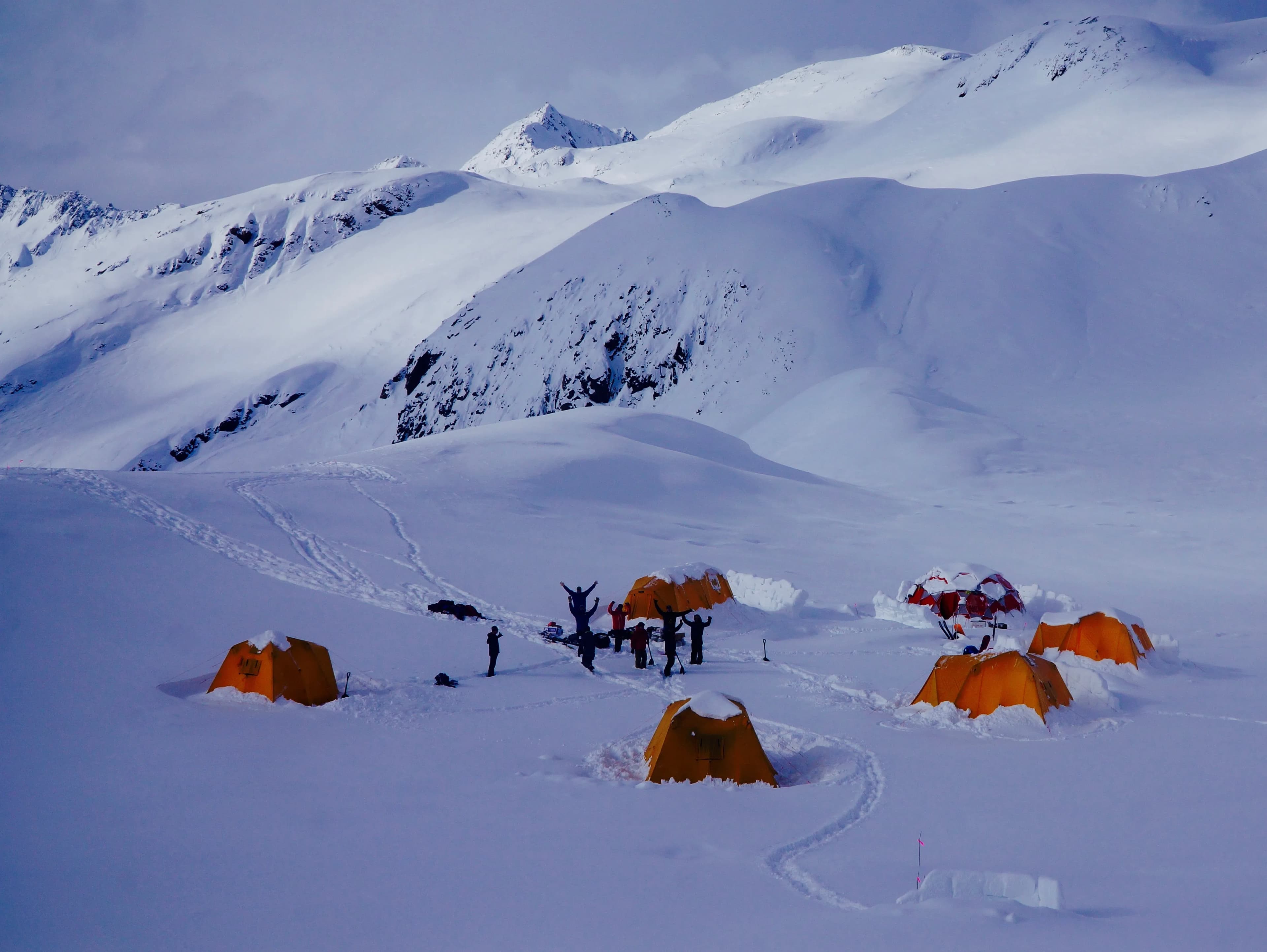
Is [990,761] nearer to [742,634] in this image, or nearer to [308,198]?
[742,634]

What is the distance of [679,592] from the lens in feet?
68.5

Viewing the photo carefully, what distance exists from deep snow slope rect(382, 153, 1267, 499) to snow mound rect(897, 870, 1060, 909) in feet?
127

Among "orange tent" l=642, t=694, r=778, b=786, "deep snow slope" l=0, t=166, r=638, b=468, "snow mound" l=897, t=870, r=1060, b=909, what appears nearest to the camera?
"snow mound" l=897, t=870, r=1060, b=909

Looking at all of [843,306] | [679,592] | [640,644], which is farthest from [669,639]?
[843,306]

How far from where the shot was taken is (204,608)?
16.8m

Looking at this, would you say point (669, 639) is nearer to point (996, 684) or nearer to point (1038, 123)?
point (996, 684)

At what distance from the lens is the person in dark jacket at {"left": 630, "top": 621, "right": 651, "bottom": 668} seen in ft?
55.1

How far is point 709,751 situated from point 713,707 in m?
0.50

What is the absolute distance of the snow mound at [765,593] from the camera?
21.8m

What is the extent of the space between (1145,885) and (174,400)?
115 m

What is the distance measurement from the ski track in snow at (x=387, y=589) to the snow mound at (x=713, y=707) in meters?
1.49

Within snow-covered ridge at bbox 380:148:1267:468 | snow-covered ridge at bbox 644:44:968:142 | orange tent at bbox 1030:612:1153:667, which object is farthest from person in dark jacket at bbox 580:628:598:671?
snow-covered ridge at bbox 644:44:968:142

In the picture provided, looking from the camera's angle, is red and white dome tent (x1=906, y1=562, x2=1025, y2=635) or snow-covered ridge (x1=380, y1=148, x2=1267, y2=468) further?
snow-covered ridge (x1=380, y1=148, x2=1267, y2=468)

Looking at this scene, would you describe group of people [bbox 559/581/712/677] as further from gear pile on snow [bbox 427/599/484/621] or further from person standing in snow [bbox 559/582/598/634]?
gear pile on snow [bbox 427/599/484/621]
